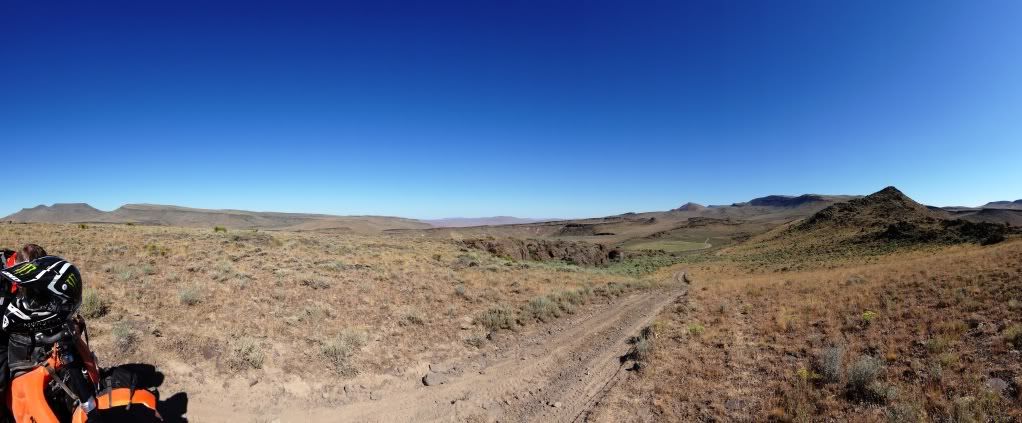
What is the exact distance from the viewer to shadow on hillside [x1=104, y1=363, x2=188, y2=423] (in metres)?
6.43

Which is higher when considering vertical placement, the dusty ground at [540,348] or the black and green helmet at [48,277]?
the black and green helmet at [48,277]

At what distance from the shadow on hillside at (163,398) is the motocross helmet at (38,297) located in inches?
150

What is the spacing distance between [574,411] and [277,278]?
11.9 metres

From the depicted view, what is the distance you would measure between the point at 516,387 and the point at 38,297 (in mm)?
7258

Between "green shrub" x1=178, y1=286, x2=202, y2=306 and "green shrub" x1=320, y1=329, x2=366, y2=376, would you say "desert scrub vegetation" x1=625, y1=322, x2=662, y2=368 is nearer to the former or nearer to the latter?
"green shrub" x1=320, y1=329, x2=366, y2=376

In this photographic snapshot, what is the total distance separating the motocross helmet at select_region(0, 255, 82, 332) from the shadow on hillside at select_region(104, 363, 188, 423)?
380 centimetres

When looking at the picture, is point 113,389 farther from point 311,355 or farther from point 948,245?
point 948,245

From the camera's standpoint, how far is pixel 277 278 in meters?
14.5

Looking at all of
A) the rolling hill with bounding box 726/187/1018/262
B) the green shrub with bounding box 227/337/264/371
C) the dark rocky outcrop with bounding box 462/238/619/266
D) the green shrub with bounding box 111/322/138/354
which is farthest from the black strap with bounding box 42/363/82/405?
the rolling hill with bounding box 726/187/1018/262

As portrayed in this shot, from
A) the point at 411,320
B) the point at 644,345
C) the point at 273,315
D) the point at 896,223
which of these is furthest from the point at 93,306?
the point at 896,223

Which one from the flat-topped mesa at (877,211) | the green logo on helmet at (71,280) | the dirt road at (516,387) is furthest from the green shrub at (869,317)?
the flat-topped mesa at (877,211)

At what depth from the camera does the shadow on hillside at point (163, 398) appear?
21.1 feet

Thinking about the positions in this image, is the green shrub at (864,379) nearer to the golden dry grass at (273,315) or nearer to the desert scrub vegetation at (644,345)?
the desert scrub vegetation at (644,345)

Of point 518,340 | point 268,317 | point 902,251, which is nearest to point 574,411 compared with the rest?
point 518,340
